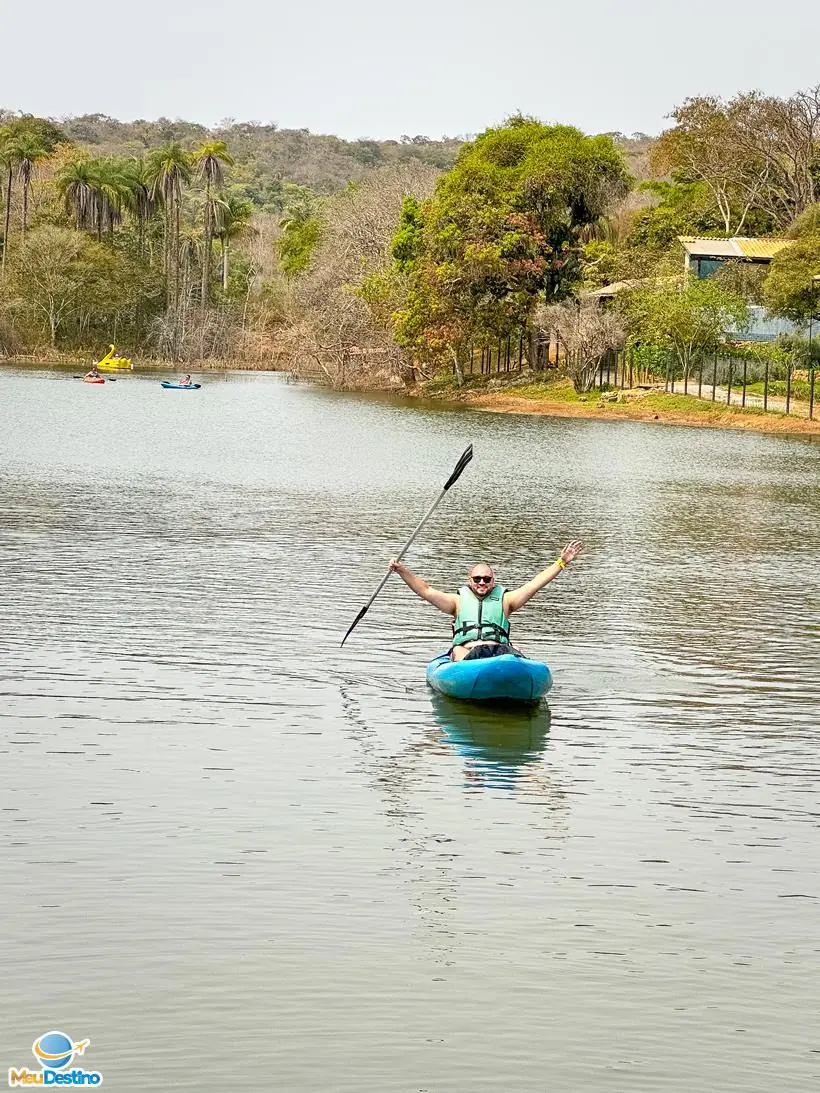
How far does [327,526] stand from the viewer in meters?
31.4

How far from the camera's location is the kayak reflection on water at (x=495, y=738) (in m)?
14.1

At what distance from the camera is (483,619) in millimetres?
16734

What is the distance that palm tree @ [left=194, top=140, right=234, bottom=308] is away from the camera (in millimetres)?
131250

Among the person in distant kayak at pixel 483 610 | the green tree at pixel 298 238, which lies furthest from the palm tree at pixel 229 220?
the person in distant kayak at pixel 483 610

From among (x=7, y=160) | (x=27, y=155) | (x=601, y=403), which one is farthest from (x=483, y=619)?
(x=7, y=160)

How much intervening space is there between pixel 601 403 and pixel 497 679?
61.6m

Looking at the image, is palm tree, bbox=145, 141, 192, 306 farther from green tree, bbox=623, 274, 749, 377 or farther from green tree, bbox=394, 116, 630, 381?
green tree, bbox=623, 274, 749, 377

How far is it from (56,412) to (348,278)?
40510 mm

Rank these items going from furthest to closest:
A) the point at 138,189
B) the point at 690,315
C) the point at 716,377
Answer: the point at 138,189, the point at 716,377, the point at 690,315

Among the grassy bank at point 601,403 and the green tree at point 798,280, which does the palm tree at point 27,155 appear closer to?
the grassy bank at point 601,403

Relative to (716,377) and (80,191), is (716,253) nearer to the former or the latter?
(716,377)

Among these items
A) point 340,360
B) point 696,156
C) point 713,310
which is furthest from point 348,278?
point 713,310

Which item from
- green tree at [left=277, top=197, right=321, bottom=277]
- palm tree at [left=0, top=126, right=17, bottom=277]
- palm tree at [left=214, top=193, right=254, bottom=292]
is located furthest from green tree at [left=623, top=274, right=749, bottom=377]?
palm tree at [left=0, top=126, right=17, bottom=277]

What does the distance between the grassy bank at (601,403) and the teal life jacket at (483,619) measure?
4845cm
